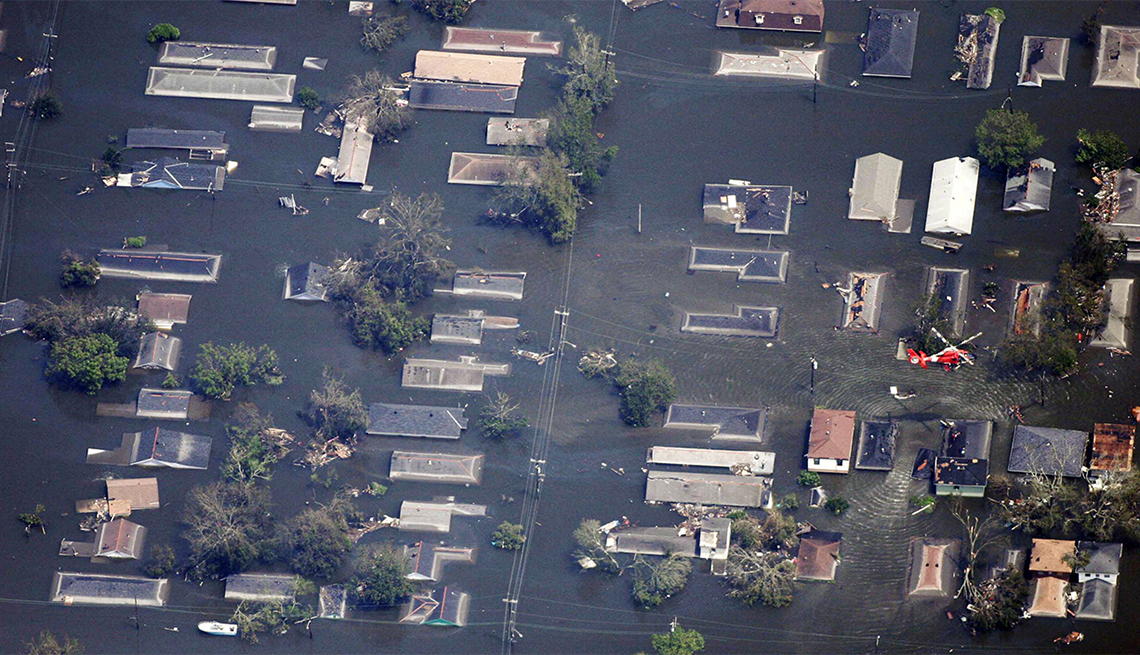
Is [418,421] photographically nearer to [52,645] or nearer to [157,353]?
[157,353]

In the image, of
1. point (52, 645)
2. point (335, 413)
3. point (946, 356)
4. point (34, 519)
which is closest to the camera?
point (52, 645)

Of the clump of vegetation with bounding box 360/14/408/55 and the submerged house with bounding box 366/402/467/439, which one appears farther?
the clump of vegetation with bounding box 360/14/408/55

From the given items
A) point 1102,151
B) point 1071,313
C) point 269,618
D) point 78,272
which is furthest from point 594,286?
point 78,272

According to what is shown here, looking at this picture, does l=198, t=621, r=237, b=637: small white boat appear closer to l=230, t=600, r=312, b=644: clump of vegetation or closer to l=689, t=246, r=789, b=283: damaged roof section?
l=230, t=600, r=312, b=644: clump of vegetation

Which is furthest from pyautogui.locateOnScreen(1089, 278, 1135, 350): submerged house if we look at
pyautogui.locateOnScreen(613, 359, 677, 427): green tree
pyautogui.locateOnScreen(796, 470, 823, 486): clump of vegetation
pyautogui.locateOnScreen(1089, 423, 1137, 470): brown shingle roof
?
pyautogui.locateOnScreen(613, 359, 677, 427): green tree

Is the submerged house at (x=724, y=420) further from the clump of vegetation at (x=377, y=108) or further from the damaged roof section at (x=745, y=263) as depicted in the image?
the clump of vegetation at (x=377, y=108)

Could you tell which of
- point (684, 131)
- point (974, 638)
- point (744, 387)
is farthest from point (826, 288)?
point (974, 638)
